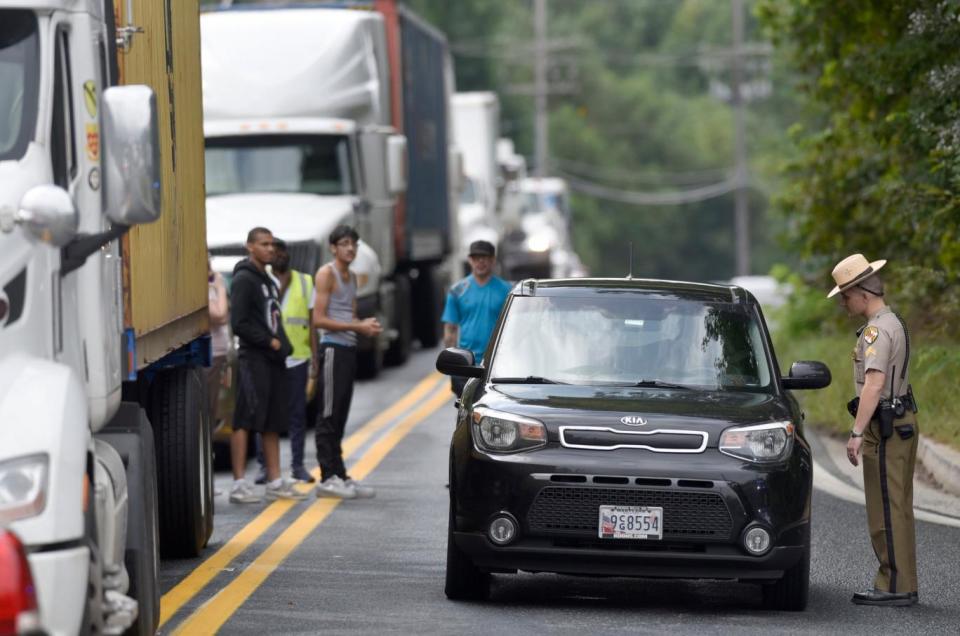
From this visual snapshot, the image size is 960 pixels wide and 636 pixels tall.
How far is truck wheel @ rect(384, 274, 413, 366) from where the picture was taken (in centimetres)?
2608

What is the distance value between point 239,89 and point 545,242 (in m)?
20.5

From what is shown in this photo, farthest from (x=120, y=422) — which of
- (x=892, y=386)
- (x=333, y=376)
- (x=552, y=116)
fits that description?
(x=552, y=116)

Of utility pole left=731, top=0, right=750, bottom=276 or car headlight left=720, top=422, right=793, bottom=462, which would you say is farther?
utility pole left=731, top=0, right=750, bottom=276

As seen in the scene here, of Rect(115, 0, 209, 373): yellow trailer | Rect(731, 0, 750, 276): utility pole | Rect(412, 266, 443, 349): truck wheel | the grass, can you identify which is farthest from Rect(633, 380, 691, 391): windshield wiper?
Rect(731, 0, 750, 276): utility pole

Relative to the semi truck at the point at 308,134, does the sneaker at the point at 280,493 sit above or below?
below

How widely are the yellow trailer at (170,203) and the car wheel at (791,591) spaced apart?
3031 millimetres

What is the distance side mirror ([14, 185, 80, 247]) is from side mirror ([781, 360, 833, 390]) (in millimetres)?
4417

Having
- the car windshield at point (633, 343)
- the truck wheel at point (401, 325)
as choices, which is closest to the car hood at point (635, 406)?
the car windshield at point (633, 343)

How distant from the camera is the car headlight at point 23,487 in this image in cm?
627

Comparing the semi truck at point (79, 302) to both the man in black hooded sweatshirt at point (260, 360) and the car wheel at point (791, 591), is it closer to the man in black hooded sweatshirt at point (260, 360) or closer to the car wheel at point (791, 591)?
the car wheel at point (791, 591)

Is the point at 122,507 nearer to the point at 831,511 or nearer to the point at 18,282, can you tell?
the point at 18,282

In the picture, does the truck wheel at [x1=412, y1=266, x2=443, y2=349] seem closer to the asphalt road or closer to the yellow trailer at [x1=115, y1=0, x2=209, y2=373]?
the asphalt road

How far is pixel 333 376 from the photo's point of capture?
14.3 m

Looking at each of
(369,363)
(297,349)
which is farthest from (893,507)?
(369,363)
